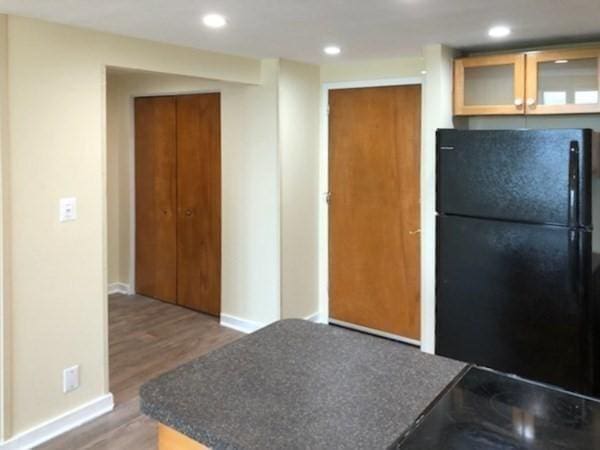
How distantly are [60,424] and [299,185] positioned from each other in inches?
91.8

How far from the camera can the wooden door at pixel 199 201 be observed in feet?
15.1

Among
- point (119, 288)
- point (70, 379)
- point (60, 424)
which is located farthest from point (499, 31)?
point (119, 288)

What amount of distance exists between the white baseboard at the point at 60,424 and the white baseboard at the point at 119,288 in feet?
7.86

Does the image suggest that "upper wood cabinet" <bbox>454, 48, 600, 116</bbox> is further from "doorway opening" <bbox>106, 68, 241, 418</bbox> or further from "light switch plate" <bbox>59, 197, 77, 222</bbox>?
"light switch plate" <bbox>59, 197, 77, 222</bbox>

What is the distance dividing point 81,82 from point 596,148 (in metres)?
2.70

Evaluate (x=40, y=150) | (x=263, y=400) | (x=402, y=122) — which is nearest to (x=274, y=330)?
(x=263, y=400)

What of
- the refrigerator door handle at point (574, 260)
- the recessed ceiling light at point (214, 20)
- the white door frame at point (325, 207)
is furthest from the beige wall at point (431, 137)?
the recessed ceiling light at point (214, 20)

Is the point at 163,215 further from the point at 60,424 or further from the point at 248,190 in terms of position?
the point at 60,424

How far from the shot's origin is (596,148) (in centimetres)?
276

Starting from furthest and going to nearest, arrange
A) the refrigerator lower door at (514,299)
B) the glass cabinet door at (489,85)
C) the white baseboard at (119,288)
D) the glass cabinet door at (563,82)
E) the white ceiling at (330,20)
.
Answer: the white baseboard at (119,288)
the glass cabinet door at (489,85)
the glass cabinet door at (563,82)
the refrigerator lower door at (514,299)
the white ceiling at (330,20)

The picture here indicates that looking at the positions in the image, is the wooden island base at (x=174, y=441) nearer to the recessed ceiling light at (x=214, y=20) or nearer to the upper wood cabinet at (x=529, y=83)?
the recessed ceiling light at (x=214, y=20)

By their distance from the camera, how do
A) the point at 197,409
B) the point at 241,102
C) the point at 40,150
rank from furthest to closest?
the point at 241,102
the point at 40,150
the point at 197,409

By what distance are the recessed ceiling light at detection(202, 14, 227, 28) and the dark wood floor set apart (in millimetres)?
2172

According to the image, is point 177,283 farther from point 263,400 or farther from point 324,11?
point 263,400
